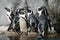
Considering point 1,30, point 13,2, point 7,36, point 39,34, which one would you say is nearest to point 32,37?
point 39,34

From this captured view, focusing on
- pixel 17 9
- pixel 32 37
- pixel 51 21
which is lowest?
pixel 32 37

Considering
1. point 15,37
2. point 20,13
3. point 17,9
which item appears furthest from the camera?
point 17,9

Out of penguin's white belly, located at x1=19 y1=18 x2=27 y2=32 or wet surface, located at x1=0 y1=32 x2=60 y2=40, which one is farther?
penguin's white belly, located at x1=19 y1=18 x2=27 y2=32

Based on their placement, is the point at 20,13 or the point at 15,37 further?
the point at 20,13

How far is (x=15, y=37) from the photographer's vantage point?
1788 mm

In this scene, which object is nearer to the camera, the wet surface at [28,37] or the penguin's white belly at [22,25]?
the wet surface at [28,37]

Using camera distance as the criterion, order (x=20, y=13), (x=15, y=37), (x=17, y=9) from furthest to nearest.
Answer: (x=17, y=9)
(x=20, y=13)
(x=15, y=37)

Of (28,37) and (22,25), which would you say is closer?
(28,37)

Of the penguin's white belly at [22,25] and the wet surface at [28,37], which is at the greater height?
the penguin's white belly at [22,25]

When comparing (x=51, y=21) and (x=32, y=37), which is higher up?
(x=51, y=21)

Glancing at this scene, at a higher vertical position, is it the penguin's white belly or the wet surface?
the penguin's white belly

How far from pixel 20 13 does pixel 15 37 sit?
30 centimetres

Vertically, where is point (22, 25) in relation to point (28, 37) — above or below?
above

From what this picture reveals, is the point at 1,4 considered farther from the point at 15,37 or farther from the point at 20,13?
the point at 15,37
